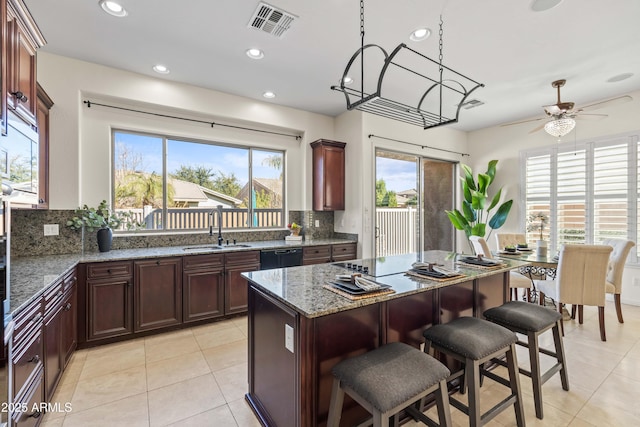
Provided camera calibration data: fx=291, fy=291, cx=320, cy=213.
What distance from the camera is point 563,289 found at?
10.7 ft

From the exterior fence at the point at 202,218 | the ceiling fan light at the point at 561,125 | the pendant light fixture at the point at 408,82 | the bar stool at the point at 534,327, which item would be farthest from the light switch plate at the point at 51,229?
the ceiling fan light at the point at 561,125

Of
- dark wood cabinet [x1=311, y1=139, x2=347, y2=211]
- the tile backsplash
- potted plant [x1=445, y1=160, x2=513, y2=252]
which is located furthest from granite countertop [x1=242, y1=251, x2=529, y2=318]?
potted plant [x1=445, y1=160, x2=513, y2=252]

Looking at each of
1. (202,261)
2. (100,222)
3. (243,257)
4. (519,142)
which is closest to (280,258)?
(243,257)

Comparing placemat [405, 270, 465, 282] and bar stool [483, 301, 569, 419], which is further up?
placemat [405, 270, 465, 282]

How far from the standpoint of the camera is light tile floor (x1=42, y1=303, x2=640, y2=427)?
199 cm

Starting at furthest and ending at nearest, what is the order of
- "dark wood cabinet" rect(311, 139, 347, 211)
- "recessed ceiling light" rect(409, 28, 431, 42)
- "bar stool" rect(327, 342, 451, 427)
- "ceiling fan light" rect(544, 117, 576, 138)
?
1. "dark wood cabinet" rect(311, 139, 347, 211)
2. "ceiling fan light" rect(544, 117, 576, 138)
3. "recessed ceiling light" rect(409, 28, 431, 42)
4. "bar stool" rect(327, 342, 451, 427)

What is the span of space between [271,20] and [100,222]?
9.39 ft

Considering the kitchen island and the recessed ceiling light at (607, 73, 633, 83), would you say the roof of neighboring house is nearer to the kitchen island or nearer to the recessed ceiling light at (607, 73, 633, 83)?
the kitchen island

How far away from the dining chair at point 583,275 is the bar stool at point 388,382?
2.71 metres

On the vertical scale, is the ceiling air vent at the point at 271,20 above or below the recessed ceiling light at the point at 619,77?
below

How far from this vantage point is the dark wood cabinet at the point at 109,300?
115 inches

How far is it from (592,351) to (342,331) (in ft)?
9.69

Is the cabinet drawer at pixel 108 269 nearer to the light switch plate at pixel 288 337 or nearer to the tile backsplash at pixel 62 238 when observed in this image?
the tile backsplash at pixel 62 238

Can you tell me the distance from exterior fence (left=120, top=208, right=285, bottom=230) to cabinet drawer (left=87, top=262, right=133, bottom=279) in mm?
948
